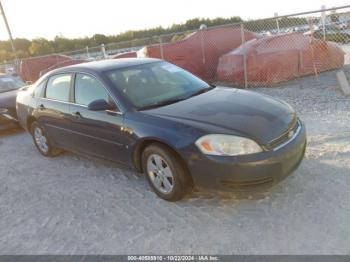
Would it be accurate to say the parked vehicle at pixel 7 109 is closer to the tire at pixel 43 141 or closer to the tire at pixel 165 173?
the tire at pixel 43 141

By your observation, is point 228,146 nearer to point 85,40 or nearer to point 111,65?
point 111,65

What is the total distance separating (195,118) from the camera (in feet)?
11.6

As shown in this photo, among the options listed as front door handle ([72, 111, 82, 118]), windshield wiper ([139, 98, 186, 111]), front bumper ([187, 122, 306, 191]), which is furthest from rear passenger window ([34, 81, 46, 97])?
front bumper ([187, 122, 306, 191])

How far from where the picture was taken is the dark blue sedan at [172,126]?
328cm

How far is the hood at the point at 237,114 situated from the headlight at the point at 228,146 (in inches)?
2.4

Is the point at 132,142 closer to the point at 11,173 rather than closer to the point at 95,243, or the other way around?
the point at 95,243

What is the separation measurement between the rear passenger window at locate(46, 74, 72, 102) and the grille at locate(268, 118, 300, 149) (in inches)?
113

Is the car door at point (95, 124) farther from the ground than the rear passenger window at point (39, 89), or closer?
closer

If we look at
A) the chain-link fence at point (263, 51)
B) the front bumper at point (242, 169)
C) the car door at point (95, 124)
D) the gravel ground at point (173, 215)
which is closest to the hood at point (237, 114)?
the front bumper at point (242, 169)

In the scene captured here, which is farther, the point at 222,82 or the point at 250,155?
the point at 222,82

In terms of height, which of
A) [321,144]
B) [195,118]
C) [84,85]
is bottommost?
[321,144]

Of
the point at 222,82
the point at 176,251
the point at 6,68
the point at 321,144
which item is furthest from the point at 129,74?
the point at 6,68

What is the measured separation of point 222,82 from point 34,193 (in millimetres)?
7184

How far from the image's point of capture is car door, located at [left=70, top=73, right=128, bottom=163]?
13.3 ft
